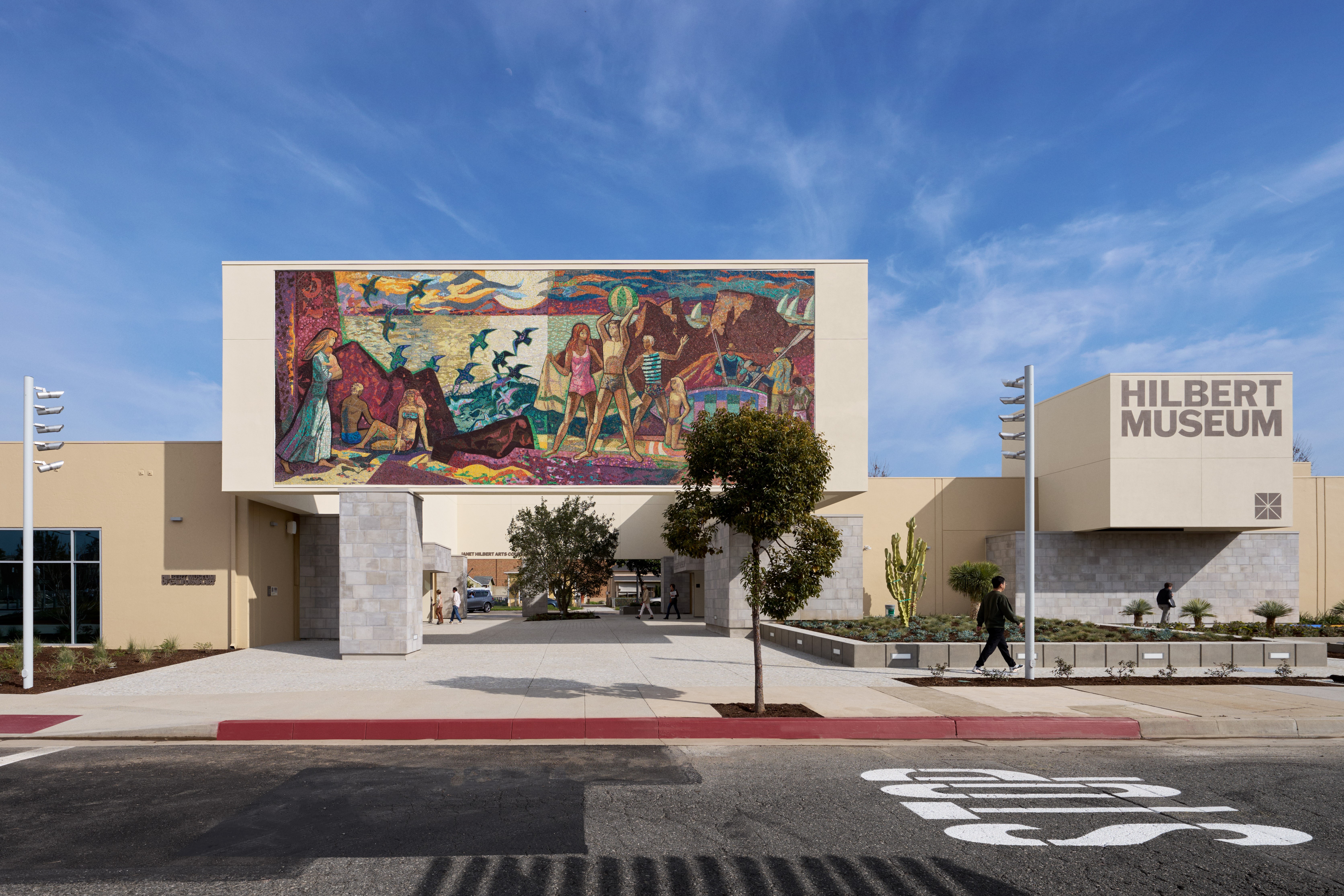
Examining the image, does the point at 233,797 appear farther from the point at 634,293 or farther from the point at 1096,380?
the point at 1096,380

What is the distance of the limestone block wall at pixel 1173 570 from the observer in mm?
30422

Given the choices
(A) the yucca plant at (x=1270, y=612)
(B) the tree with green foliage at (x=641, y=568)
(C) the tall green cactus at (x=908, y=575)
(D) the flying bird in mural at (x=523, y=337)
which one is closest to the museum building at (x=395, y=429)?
(D) the flying bird in mural at (x=523, y=337)

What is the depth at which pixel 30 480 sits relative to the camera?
15000 mm

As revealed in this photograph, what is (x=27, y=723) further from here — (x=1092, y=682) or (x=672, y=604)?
(x=672, y=604)

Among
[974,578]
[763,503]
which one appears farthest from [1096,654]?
[974,578]

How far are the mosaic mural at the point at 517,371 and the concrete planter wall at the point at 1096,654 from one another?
5870mm

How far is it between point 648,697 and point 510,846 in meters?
6.73

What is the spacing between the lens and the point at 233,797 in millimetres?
7574

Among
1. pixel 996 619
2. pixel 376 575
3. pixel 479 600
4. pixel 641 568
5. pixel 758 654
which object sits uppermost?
pixel 376 575

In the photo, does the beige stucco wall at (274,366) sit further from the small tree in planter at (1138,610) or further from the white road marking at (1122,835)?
the small tree in planter at (1138,610)

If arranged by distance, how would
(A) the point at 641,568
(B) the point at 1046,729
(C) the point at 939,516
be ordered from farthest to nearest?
(A) the point at 641,568 → (C) the point at 939,516 → (B) the point at 1046,729

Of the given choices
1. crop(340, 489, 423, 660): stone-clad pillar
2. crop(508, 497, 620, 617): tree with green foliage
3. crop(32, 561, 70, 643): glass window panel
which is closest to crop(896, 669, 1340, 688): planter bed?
crop(340, 489, 423, 660): stone-clad pillar

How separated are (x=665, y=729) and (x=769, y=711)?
1.67 metres

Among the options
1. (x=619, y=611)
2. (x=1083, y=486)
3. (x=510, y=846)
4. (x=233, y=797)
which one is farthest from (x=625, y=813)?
(x=619, y=611)
